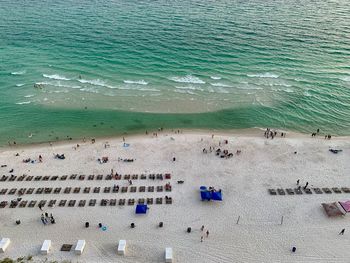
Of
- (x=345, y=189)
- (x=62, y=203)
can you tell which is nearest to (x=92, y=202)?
(x=62, y=203)

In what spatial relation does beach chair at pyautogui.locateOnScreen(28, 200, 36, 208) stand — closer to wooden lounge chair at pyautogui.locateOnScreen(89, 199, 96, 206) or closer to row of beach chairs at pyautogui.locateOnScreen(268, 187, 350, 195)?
wooden lounge chair at pyautogui.locateOnScreen(89, 199, 96, 206)

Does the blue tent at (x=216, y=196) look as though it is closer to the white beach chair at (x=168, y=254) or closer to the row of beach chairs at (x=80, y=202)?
the row of beach chairs at (x=80, y=202)

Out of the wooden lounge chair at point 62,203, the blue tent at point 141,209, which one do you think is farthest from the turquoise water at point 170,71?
the blue tent at point 141,209

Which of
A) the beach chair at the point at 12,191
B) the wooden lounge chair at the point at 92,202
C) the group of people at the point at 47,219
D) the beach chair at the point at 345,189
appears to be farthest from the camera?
the beach chair at the point at 345,189

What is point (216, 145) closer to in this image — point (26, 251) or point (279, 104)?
point (279, 104)

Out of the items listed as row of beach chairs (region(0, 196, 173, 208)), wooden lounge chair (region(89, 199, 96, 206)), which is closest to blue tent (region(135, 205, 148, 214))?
row of beach chairs (region(0, 196, 173, 208))

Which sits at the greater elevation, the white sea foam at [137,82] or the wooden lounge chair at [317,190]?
the white sea foam at [137,82]

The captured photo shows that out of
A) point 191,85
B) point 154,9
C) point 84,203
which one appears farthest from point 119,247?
point 154,9

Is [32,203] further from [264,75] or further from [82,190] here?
[264,75]
